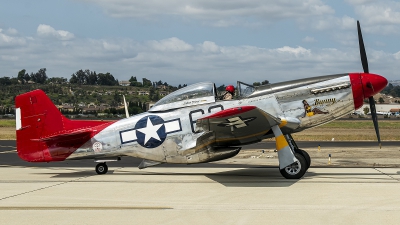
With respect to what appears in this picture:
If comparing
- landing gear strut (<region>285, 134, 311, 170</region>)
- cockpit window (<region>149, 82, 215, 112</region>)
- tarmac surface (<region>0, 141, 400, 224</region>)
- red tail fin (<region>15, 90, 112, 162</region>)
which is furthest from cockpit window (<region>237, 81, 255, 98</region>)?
red tail fin (<region>15, 90, 112, 162</region>)

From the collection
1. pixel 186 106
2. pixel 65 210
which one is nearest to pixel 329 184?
pixel 186 106

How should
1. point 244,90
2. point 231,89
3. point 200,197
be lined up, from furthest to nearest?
point 231,89
point 244,90
point 200,197

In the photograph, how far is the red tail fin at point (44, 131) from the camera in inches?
563

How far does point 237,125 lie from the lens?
41.6 feet

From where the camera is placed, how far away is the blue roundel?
13898 millimetres

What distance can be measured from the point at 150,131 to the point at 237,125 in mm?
2640

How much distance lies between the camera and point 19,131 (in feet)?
47.7

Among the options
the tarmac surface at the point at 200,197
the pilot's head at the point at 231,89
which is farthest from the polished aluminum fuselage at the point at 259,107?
the tarmac surface at the point at 200,197

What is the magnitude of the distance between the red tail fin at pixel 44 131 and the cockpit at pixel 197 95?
2.05m

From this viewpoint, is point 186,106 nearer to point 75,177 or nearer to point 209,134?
point 209,134

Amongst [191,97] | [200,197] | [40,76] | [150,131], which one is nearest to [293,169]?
[191,97]

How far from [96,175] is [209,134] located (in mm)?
3725

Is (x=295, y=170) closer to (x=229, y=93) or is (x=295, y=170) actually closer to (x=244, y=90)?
(x=244, y=90)

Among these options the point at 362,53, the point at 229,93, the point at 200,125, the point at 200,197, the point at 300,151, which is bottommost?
the point at 200,197
